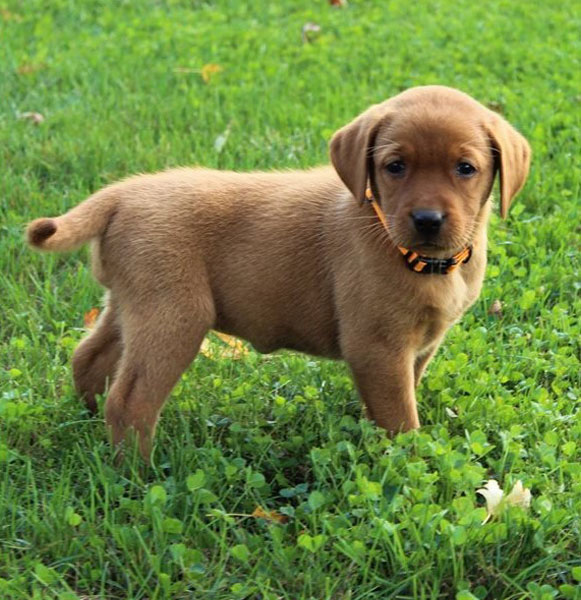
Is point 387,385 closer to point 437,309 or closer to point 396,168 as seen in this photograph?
point 437,309

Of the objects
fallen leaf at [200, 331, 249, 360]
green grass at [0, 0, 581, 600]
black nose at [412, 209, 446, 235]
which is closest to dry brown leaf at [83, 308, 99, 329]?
green grass at [0, 0, 581, 600]

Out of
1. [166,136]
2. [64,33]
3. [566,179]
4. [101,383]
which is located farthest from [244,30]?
[101,383]

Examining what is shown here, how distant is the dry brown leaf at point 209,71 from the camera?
7.63 m

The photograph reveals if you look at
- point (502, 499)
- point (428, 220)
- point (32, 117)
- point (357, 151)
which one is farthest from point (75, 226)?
point (32, 117)

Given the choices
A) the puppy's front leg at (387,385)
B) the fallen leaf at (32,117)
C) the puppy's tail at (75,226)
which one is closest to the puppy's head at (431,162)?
the puppy's front leg at (387,385)

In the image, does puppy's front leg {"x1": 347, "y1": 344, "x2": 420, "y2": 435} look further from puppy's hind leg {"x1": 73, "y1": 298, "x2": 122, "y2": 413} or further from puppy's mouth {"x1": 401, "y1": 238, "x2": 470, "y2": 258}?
puppy's hind leg {"x1": 73, "y1": 298, "x2": 122, "y2": 413}

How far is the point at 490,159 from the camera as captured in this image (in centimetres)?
370

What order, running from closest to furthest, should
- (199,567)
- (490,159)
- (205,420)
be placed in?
(199,567)
(490,159)
(205,420)

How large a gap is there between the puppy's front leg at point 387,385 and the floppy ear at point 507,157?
0.63 meters

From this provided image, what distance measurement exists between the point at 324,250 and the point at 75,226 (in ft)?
2.90

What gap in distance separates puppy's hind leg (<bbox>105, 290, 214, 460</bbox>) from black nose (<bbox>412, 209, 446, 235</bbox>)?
844 millimetres

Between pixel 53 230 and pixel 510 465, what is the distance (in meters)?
1.75

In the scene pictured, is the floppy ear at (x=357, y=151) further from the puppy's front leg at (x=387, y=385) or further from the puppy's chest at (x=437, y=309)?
the puppy's front leg at (x=387, y=385)

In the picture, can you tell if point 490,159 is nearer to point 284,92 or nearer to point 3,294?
point 3,294
